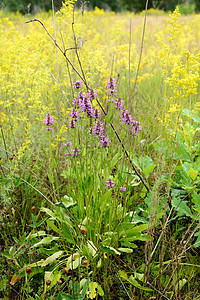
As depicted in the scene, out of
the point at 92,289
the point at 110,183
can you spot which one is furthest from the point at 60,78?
the point at 92,289

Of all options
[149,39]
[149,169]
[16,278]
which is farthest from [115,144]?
[149,39]

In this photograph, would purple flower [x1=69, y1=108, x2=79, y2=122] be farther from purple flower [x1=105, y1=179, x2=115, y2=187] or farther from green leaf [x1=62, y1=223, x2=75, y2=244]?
green leaf [x1=62, y1=223, x2=75, y2=244]

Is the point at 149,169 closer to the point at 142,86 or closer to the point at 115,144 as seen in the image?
the point at 115,144

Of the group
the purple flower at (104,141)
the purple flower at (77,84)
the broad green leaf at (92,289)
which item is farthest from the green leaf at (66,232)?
the purple flower at (77,84)

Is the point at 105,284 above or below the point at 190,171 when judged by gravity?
below

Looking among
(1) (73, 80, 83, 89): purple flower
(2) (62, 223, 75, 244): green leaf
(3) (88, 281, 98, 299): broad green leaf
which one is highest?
(1) (73, 80, 83, 89): purple flower

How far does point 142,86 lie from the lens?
441 centimetres

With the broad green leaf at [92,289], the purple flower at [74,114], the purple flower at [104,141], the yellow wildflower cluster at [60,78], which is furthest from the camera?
the yellow wildflower cluster at [60,78]

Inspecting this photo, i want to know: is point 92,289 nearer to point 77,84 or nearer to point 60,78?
point 77,84

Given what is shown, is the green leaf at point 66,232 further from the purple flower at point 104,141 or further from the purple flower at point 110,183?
the purple flower at point 104,141

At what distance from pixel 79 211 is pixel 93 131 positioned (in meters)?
0.53

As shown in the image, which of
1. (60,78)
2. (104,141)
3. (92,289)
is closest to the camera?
(92,289)

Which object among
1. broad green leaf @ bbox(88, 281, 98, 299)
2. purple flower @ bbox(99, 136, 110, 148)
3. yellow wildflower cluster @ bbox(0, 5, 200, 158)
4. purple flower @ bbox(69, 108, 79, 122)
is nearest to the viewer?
broad green leaf @ bbox(88, 281, 98, 299)

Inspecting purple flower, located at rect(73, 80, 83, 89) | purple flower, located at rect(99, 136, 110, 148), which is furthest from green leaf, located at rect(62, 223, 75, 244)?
purple flower, located at rect(73, 80, 83, 89)
